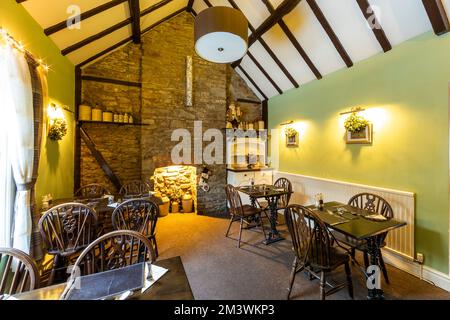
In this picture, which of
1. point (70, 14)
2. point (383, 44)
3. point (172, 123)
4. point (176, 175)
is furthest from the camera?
point (176, 175)

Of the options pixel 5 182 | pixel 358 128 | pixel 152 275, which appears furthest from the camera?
pixel 358 128

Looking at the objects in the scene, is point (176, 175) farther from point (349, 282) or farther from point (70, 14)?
point (349, 282)

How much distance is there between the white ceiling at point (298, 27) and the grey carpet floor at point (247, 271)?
292cm

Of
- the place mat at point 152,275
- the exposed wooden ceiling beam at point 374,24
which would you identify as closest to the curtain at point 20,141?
the place mat at point 152,275

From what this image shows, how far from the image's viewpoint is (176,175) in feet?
16.2

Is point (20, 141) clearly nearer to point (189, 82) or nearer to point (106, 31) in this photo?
point (106, 31)

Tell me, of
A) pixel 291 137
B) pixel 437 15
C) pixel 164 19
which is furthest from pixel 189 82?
pixel 437 15

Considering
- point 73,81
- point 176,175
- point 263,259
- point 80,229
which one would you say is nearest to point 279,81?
point 176,175

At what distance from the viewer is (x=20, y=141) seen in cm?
179

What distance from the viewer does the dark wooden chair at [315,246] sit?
5.88 ft

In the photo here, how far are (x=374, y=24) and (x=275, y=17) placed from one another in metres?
1.41

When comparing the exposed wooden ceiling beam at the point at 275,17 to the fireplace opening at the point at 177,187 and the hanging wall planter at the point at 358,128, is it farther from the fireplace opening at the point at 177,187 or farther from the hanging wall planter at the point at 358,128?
the fireplace opening at the point at 177,187

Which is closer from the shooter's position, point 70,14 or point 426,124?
point 426,124

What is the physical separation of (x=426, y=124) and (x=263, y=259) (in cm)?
259
